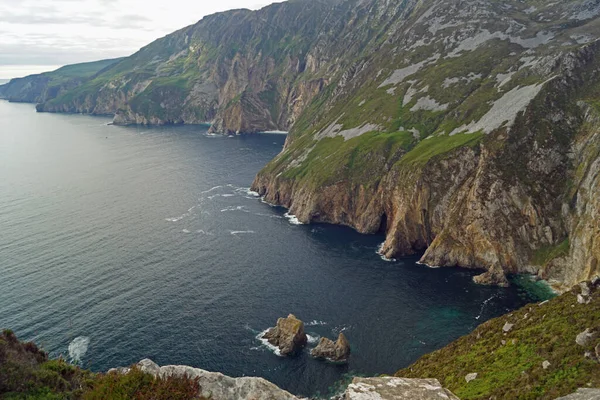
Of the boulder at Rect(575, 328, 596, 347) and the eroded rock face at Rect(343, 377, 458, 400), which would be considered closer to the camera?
the eroded rock face at Rect(343, 377, 458, 400)

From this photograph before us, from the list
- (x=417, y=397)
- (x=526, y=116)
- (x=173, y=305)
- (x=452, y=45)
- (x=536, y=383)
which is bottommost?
(x=173, y=305)

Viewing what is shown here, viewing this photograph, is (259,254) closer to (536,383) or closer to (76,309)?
(76,309)

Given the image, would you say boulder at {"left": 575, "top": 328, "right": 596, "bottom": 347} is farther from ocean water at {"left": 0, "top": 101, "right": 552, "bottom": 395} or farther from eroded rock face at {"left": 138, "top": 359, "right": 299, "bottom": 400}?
ocean water at {"left": 0, "top": 101, "right": 552, "bottom": 395}

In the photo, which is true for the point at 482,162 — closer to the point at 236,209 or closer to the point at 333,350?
the point at 333,350

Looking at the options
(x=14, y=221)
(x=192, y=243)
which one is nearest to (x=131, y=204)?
(x=14, y=221)

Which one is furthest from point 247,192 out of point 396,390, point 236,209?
point 396,390

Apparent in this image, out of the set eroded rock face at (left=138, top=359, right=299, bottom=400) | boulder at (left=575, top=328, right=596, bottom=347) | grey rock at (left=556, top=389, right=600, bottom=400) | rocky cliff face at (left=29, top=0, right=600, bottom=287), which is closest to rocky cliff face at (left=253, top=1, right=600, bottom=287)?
rocky cliff face at (left=29, top=0, right=600, bottom=287)
